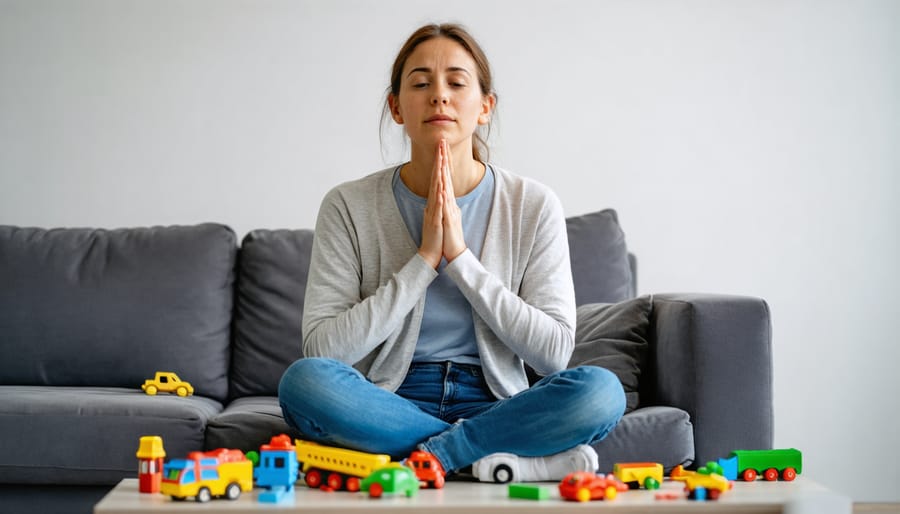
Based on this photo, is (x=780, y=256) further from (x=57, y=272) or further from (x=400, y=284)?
(x=57, y=272)

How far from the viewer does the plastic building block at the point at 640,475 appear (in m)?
1.70

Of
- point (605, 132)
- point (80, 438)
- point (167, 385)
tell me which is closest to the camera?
point (80, 438)

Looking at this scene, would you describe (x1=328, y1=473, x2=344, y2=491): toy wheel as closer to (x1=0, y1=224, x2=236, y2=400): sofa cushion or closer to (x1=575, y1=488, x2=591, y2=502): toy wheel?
(x1=575, y1=488, x2=591, y2=502): toy wheel

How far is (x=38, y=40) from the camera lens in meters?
3.21

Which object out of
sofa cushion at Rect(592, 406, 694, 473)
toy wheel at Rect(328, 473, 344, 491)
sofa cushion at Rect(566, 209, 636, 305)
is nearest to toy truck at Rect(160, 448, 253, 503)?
toy wheel at Rect(328, 473, 344, 491)

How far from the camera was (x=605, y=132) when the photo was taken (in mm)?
3322

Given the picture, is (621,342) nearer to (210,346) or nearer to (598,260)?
(598,260)

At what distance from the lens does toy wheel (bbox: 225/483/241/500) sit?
153cm

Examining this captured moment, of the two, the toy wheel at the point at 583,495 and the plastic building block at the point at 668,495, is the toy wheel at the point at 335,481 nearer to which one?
the toy wheel at the point at 583,495

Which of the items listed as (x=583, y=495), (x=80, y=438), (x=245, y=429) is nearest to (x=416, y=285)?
(x=245, y=429)

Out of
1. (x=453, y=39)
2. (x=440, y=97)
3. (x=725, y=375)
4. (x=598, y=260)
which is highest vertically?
(x=453, y=39)

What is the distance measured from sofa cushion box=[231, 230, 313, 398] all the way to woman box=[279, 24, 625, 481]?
0.70 meters

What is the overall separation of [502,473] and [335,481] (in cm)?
31

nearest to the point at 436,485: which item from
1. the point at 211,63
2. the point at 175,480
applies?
the point at 175,480
